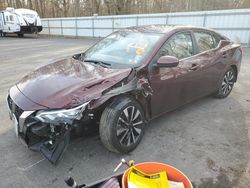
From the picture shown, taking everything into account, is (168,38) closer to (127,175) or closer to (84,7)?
(127,175)

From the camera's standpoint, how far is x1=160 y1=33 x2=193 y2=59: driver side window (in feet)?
11.0

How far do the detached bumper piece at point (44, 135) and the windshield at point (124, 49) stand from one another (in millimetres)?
1211

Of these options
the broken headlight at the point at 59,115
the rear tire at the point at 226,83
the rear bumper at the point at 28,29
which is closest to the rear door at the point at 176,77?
the rear tire at the point at 226,83

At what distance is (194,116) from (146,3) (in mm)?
21425

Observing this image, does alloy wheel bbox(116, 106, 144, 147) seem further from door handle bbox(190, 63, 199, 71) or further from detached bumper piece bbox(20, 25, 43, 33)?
detached bumper piece bbox(20, 25, 43, 33)

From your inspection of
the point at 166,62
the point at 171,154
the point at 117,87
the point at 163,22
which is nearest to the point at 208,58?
the point at 166,62

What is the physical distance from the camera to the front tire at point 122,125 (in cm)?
262

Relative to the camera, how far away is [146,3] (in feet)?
76.3

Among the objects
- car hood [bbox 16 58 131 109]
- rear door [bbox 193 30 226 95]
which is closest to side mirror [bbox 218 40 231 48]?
Answer: rear door [bbox 193 30 226 95]

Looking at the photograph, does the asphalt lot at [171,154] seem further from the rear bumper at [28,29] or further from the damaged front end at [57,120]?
the rear bumper at [28,29]

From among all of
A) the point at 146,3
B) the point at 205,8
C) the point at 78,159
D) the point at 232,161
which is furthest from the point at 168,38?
the point at 146,3

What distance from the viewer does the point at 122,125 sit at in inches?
109

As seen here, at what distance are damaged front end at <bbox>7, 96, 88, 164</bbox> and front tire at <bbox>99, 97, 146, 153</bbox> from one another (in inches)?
13.2

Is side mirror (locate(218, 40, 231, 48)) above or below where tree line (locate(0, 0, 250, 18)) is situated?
below
